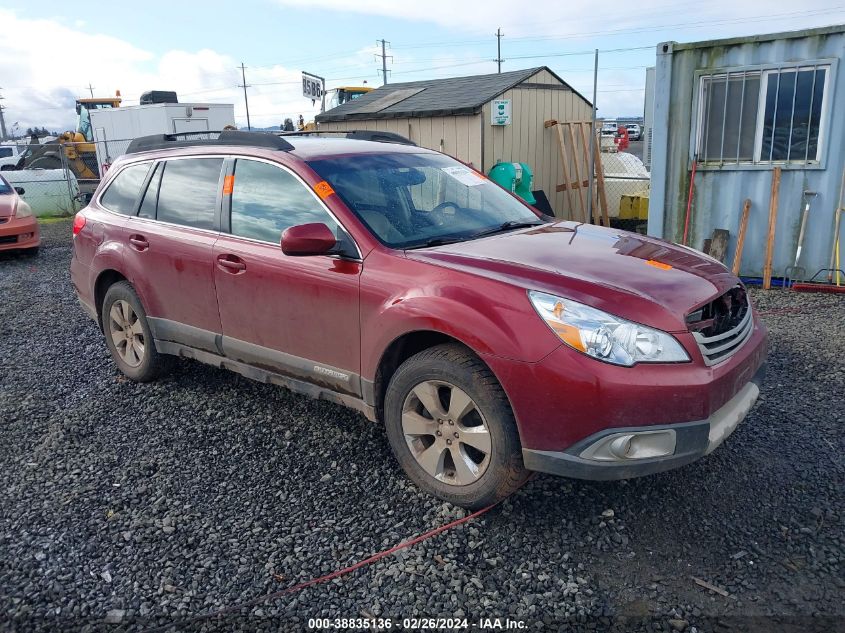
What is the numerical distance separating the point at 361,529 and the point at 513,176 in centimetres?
805

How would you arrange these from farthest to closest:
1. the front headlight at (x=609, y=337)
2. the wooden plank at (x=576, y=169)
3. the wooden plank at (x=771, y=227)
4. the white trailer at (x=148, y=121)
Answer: the white trailer at (x=148, y=121) → the wooden plank at (x=576, y=169) → the wooden plank at (x=771, y=227) → the front headlight at (x=609, y=337)

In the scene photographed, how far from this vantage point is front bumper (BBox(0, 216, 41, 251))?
35.7 ft

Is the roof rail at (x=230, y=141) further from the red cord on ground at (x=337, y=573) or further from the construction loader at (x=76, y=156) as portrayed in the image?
the construction loader at (x=76, y=156)

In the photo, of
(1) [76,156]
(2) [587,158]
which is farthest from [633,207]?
(1) [76,156]

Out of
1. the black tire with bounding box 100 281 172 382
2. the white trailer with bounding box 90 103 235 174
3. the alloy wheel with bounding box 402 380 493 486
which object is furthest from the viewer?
the white trailer with bounding box 90 103 235 174

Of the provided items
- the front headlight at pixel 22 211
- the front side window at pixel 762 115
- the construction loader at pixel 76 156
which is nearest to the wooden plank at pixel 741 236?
the front side window at pixel 762 115

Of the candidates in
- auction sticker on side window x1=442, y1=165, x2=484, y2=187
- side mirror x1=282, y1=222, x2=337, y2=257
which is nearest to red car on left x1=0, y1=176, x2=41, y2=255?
Result: auction sticker on side window x1=442, y1=165, x2=484, y2=187

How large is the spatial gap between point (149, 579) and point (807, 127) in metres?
7.40

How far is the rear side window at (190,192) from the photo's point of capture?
428 cm

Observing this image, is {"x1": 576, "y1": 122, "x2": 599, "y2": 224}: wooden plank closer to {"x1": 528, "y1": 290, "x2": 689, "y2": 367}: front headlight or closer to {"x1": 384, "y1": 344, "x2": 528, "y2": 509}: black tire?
{"x1": 384, "y1": 344, "x2": 528, "y2": 509}: black tire

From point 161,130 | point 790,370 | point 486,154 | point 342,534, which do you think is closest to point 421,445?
point 342,534

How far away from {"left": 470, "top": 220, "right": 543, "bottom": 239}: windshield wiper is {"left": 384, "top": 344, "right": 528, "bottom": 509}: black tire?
2.98 ft

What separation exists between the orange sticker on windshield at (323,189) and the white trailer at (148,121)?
50.9 ft

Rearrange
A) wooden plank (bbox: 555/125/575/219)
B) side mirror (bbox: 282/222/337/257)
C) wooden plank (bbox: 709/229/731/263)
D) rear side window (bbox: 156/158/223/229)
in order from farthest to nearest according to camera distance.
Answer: wooden plank (bbox: 555/125/575/219) → wooden plank (bbox: 709/229/731/263) → rear side window (bbox: 156/158/223/229) → side mirror (bbox: 282/222/337/257)
